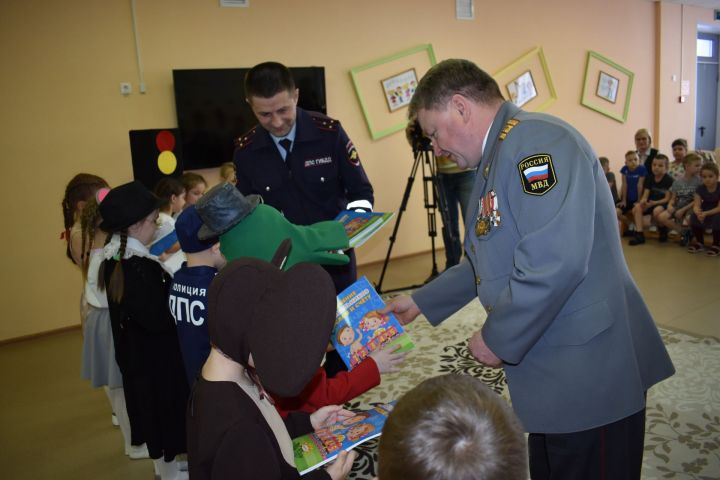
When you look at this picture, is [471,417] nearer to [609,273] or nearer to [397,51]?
[609,273]

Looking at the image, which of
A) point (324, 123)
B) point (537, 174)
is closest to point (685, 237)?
point (324, 123)

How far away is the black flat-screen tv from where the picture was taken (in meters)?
4.92

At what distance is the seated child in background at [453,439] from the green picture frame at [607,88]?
7.93 m

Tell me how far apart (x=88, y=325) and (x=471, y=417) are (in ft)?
8.03

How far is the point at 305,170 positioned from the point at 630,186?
19.4 feet

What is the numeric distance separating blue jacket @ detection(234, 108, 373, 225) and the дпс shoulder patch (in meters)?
1.34

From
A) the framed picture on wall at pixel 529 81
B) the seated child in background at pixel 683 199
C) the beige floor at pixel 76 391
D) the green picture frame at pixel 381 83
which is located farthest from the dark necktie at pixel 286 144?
the seated child in background at pixel 683 199

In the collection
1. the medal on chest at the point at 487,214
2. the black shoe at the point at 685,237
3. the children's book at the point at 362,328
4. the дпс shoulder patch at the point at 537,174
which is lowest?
the black shoe at the point at 685,237

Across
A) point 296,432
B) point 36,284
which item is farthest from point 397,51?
point 296,432

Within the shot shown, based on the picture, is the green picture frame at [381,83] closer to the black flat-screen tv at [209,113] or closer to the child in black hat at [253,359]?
the black flat-screen tv at [209,113]

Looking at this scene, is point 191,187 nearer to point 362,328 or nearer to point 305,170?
point 305,170

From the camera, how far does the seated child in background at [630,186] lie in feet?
22.8

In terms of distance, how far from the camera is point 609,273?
131 cm

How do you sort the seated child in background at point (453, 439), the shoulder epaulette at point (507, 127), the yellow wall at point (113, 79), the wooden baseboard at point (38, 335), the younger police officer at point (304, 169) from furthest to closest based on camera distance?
the wooden baseboard at point (38, 335), the yellow wall at point (113, 79), the younger police officer at point (304, 169), the shoulder epaulette at point (507, 127), the seated child in background at point (453, 439)
